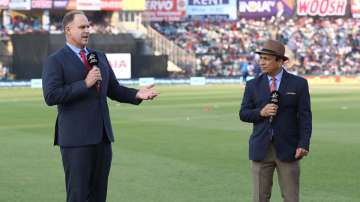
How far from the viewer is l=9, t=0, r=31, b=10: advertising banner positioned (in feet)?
200

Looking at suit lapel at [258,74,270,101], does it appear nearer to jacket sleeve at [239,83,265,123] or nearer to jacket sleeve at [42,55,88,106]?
jacket sleeve at [239,83,265,123]

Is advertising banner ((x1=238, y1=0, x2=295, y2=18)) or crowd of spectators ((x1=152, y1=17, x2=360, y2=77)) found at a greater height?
advertising banner ((x1=238, y1=0, x2=295, y2=18))

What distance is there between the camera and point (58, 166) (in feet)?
52.6

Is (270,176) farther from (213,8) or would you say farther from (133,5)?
(213,8)

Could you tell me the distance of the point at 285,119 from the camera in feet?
29.3

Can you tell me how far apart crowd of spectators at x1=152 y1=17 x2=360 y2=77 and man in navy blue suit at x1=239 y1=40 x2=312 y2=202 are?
55.2 m

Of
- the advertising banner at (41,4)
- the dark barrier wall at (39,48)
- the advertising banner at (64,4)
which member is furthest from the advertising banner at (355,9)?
the advertising banner at (41,4)

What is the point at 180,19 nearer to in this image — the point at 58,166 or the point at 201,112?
the point at 201,112

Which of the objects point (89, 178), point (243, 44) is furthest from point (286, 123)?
point (243, 44)

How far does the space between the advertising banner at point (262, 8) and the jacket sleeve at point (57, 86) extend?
66.5m

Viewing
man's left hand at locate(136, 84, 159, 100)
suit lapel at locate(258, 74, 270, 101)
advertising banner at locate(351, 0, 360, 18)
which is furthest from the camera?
advertising banner at locate(351, 0, 360, 18)

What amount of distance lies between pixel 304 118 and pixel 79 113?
2.18 m

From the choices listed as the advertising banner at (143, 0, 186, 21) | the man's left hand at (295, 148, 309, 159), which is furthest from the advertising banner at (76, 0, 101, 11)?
the man's left hand at (295, 148, 309, 159)

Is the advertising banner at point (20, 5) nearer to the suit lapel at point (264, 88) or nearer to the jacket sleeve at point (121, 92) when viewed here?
the suit lapel at point (264, 88)
